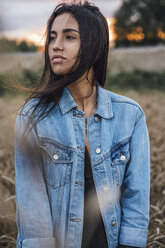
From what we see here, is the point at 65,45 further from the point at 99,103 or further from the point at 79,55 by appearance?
the point at 99,103

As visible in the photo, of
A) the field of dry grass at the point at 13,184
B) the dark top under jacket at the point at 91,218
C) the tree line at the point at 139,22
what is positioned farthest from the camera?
the tree line at the point at 139,22

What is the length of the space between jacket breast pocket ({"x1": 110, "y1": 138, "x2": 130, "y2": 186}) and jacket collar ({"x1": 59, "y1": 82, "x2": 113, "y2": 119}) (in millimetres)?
172

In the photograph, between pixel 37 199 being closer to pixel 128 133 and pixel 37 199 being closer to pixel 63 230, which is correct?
pixel 63 230

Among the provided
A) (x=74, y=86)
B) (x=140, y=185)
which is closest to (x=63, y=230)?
(x=140, y=185)

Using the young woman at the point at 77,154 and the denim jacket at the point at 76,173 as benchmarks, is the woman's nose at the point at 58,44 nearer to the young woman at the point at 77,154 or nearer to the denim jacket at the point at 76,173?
the young woman at the point at 77,154

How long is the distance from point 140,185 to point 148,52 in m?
22.3

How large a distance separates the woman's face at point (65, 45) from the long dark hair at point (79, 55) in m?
0.02

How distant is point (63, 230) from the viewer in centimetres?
153

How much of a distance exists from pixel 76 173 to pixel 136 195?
37cm

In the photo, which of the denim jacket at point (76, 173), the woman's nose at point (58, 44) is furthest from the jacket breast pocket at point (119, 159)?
the woman's nose at point (58, 44)

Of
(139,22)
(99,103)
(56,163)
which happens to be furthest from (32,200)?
(139,22)

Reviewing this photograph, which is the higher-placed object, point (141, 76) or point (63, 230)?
point (141, 76)

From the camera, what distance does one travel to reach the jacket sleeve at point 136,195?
5.40 ft

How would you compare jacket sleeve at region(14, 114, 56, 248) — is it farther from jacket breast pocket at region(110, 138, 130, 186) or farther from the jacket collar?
jacket breast pocket at region(110, 138, 130, 186)
